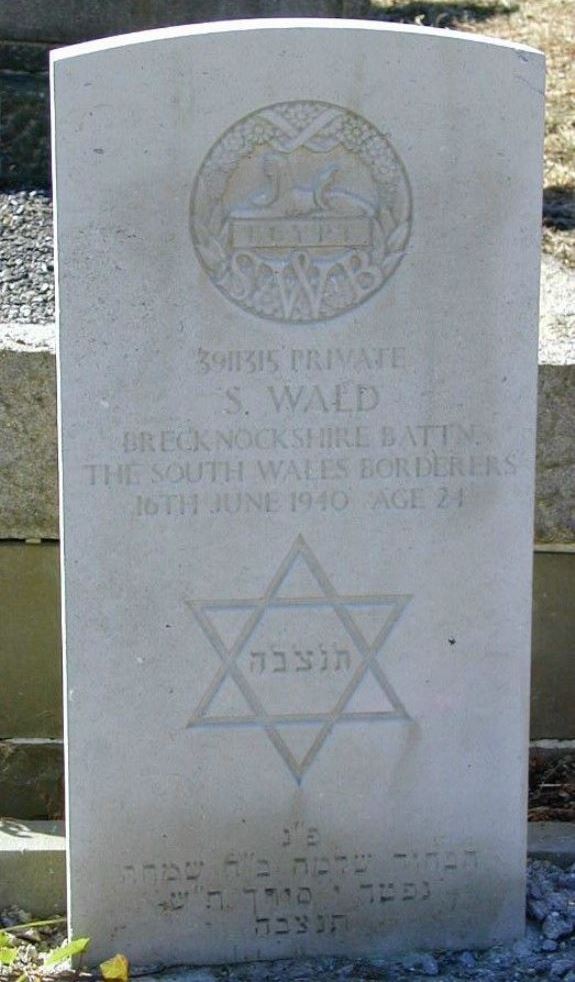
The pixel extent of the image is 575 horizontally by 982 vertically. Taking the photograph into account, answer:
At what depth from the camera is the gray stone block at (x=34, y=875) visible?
3625mm

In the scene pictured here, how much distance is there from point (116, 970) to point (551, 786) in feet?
4.45

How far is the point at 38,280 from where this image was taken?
14.8ft

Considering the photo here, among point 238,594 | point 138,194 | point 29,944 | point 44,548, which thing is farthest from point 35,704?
point 138,194

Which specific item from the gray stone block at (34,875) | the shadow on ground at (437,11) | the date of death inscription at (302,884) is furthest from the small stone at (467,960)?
the shadow on ground at (437,11)

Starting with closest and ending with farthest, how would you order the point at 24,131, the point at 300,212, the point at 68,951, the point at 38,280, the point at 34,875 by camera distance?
the point at 300,212 → the point at 68,951 → the point at 34,875 → the point at 38,280 → the point at 24,131

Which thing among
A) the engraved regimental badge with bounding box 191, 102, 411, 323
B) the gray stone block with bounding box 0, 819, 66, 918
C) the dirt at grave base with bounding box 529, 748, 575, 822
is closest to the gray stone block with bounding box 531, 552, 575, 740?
the dirt at grave base with bounding box 529, 748, 575, 822

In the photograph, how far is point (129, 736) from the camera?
3.30m

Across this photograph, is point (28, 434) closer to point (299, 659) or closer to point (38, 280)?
point (38, 280)

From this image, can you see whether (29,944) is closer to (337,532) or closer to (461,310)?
(337,532)

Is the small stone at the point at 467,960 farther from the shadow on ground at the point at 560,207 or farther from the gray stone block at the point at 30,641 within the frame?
the shadow on ground at the point at 560,207

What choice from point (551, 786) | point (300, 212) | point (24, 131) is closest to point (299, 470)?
point (300, 212)

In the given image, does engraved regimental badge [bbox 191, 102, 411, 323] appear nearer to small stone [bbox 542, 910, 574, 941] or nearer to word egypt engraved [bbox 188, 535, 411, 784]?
word egypt engraved [bbox 188, 535, 411, 784]

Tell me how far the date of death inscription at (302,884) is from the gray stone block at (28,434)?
39.4 inches

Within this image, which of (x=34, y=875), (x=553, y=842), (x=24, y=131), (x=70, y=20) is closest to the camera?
(x=34, y=875)
